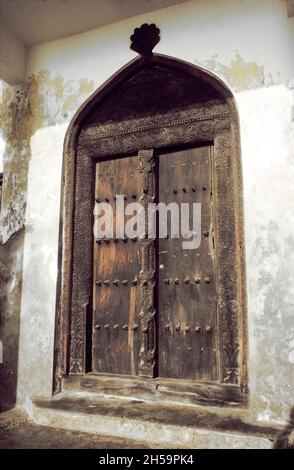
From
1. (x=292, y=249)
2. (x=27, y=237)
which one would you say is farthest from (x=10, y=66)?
(x=292, y=249)

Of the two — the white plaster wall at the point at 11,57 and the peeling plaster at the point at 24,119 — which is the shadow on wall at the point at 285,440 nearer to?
the peeling plaster at the point at 24,119

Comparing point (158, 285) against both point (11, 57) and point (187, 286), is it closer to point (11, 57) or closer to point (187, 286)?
point (187, 286)

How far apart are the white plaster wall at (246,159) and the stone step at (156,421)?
21 cm

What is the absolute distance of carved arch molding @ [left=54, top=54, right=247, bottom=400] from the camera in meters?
2.87

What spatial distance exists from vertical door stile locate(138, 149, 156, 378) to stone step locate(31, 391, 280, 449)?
0.32 m

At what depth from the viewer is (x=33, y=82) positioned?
3.78 m

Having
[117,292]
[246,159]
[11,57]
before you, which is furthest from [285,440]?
[11,57]

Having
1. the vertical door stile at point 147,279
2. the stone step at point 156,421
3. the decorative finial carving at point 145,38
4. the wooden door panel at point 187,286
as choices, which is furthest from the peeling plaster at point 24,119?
the stone step at point 156,421

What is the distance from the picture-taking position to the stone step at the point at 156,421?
239 cm

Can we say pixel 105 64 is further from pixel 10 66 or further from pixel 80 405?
pixel 80 405

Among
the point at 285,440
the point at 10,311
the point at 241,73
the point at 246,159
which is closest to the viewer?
the point at 285,440

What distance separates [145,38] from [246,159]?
56.3 inches

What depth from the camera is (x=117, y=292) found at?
329 centimetres

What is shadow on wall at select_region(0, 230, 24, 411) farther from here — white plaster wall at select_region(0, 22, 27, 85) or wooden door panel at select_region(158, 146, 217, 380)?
white plaster wall at select_region(0, 22, 27, 85)
